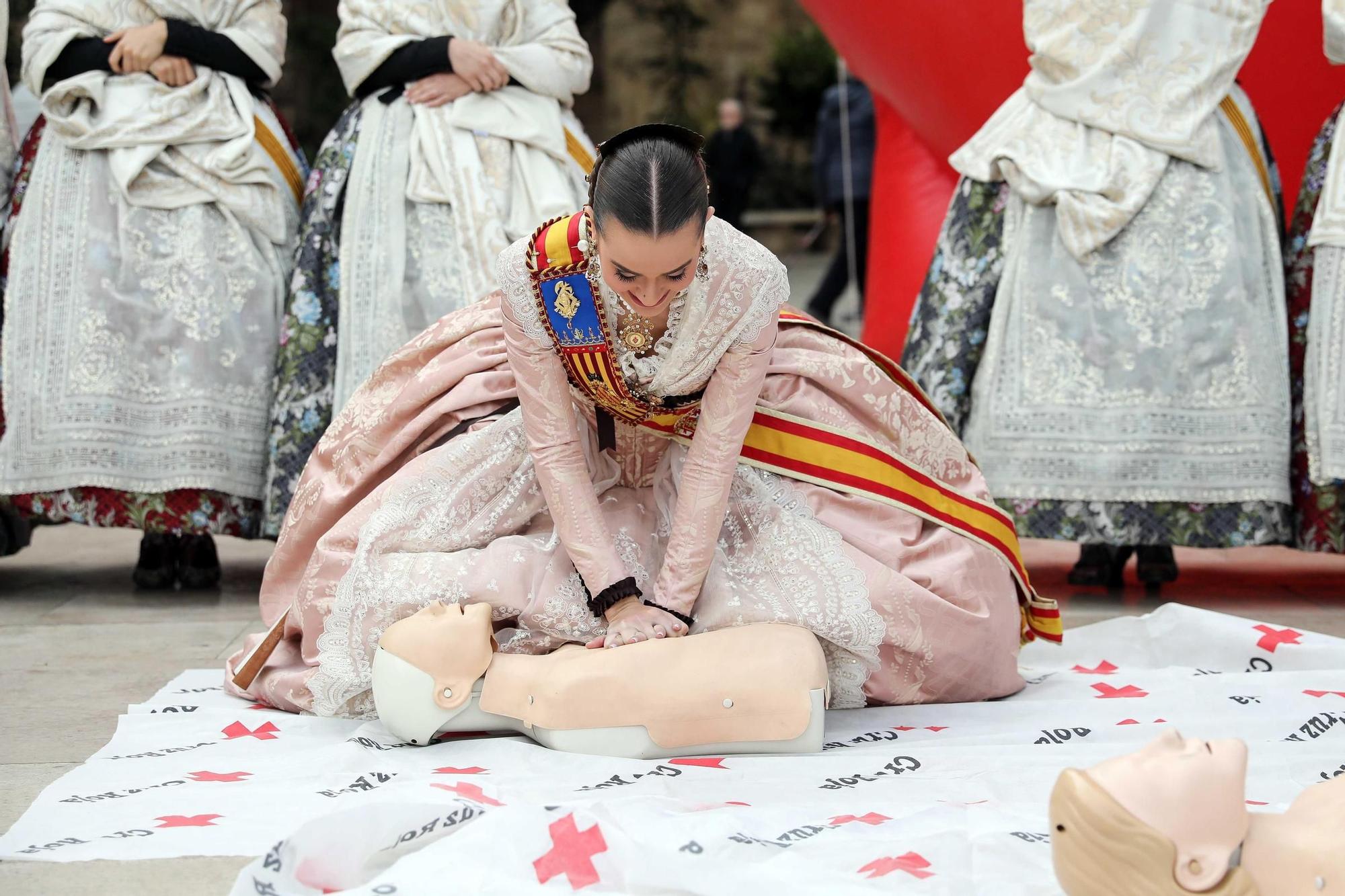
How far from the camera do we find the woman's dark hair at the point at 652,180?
1.97 m

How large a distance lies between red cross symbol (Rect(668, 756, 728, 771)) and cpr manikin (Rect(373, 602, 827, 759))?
0.6 inches

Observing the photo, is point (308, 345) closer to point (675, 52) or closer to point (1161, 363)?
point (1161, 363)

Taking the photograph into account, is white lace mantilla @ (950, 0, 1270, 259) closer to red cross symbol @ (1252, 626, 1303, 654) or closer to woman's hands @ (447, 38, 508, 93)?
red cross symbol @ (1252, 626, 1303, 654)

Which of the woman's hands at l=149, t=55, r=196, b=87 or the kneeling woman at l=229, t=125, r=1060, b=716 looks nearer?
the kneeling woman at l=229, t=125, r=1060, b=716

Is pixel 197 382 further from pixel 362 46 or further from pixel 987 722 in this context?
pixel 987 722

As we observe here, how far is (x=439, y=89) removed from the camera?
142 inches

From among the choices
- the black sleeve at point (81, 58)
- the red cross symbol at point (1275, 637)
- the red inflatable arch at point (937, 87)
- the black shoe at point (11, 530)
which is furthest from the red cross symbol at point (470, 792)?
the red inflatable arch at point (937, 87)

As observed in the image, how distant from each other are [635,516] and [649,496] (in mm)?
64

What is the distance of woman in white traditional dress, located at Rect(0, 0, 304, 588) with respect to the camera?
3.47m

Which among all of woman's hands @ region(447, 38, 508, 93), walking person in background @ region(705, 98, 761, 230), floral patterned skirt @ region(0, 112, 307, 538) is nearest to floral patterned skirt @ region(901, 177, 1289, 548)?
woman's hands @ region(447, 38, 508, 93)

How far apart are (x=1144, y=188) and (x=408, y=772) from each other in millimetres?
2117

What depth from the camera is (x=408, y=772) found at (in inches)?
81.0

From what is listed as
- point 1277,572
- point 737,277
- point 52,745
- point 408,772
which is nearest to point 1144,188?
point 1277,572

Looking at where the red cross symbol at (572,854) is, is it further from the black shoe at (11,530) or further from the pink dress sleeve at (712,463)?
the black shoe at (11,530)
